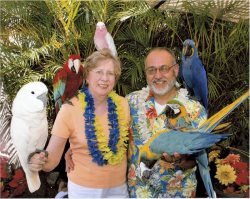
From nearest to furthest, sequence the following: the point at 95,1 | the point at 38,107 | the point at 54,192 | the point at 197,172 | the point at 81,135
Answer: the point at 38,107 → the point at 81,135 → the point at 197,172 → the point at 95,1 → the point at 54,192

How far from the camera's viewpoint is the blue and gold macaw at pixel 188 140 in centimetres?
204

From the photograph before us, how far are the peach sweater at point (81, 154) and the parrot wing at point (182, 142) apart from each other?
0.24 metres

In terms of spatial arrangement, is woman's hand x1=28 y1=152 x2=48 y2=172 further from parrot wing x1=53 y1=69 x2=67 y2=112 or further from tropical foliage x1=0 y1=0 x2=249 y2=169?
tropical foliage x1=0 y1=0 x2=249 y2=169

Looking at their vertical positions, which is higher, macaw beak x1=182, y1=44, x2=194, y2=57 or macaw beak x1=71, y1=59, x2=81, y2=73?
macaw beak x1=182, y1=44, x2=194, y2=57

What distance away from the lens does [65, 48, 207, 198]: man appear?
229cm

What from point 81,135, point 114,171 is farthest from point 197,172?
point 81,135

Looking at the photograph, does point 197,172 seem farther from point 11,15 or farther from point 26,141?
point 11,15

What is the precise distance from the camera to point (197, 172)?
8.48ft

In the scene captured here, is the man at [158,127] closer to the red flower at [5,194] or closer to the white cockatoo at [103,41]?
the white cockatoo at [103,41]

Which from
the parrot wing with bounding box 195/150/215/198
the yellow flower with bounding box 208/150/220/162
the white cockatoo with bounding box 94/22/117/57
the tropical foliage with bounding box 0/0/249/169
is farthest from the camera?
the yellow flower with bounding box 208/150/220/162

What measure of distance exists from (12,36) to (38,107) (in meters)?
1.21

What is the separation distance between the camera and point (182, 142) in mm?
2088

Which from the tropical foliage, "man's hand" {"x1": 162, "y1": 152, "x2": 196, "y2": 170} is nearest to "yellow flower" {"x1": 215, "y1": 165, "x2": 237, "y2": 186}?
the tropical foliage

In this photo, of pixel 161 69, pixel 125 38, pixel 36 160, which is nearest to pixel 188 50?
pixel 161 69
